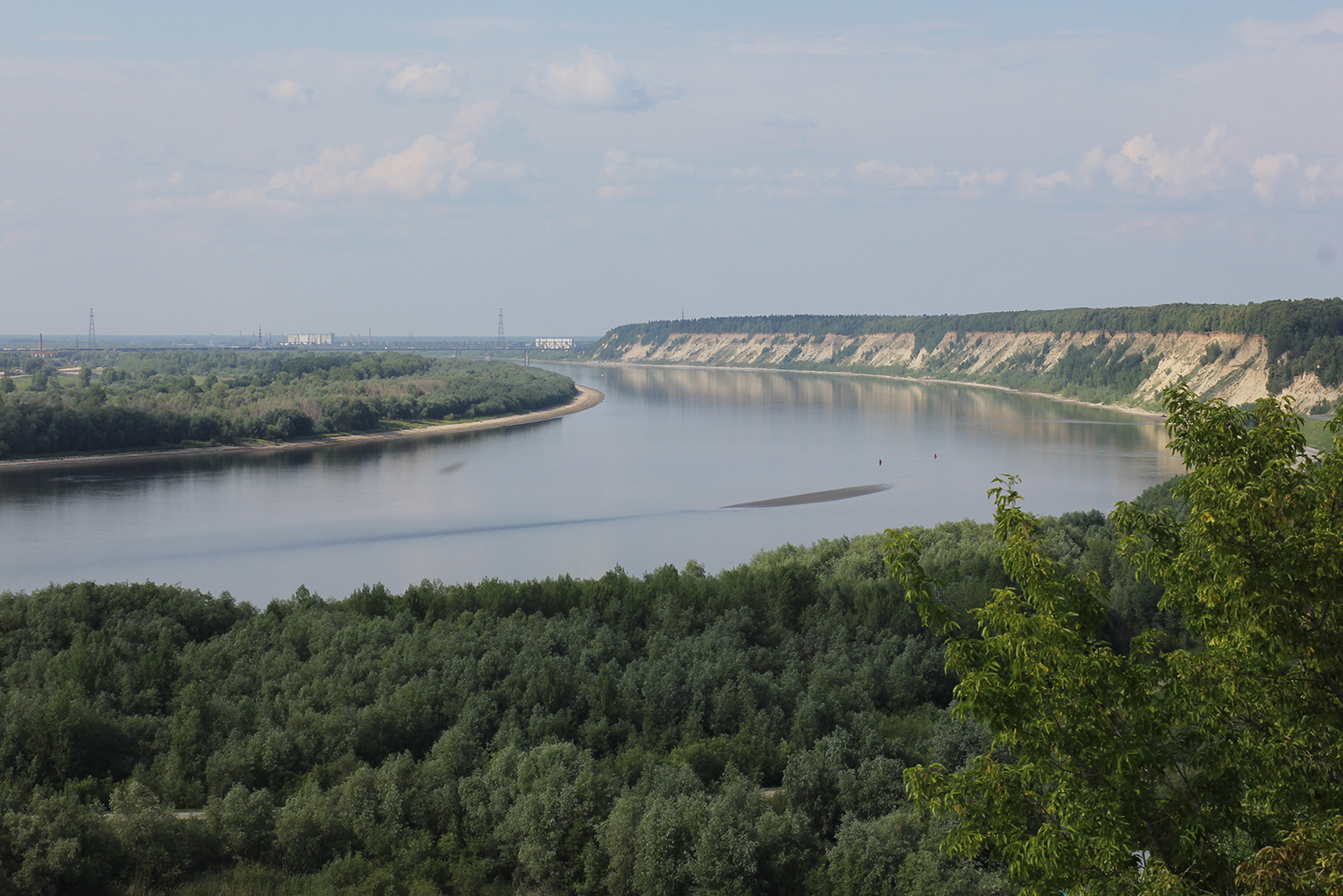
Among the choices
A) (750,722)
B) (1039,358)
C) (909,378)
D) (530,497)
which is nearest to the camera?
(750,722)

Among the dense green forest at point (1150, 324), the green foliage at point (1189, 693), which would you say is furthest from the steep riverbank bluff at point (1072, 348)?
the green foliage at point (1189, 693)

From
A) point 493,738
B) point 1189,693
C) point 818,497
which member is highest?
point 1189,693

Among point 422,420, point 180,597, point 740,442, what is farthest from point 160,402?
point 180,597

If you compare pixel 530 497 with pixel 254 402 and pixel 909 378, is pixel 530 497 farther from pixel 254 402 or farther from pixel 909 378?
pixel 909 378

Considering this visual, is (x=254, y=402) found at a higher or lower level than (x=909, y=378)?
lower

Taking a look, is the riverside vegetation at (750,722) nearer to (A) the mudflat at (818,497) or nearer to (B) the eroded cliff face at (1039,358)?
(A) the mudflat at (818,497)

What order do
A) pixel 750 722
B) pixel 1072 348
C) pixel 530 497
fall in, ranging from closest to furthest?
pixel 750 722, pixel 530 497, pixel 1072 348

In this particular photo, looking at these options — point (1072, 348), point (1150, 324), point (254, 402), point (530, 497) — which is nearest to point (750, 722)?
point (530, 497)
